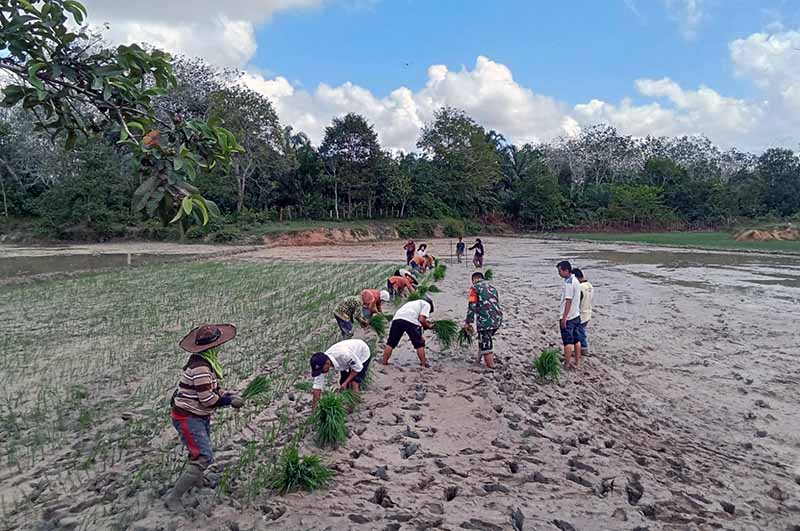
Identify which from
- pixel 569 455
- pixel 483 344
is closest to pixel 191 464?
pixel 569 455

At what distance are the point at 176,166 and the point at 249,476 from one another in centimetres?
306

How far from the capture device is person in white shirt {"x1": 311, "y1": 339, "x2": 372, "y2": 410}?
5.57 m

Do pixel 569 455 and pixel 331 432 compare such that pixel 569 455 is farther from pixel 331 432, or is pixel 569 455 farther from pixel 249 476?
pixel 249 476

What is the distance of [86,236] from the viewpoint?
42844mm

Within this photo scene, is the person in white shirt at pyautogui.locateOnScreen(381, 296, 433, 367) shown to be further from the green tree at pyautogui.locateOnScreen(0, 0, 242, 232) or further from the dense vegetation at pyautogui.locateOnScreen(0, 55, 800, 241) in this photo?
the dense vegetation at pyautogui.locateOnScreen(0, 55, 800, 241)

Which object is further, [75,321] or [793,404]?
[75,321]

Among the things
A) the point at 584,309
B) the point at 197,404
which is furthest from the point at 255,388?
the point at 584,309

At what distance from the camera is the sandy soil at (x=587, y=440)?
4.10 metres

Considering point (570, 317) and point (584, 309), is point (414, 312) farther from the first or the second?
point (584, 309)

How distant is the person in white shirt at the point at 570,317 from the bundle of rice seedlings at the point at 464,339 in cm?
142

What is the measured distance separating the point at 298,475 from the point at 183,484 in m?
0.88

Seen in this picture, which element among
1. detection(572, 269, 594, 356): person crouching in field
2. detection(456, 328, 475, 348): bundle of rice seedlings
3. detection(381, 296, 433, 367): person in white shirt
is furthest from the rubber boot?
detection(572, 269, 594, 356): person crouching in field

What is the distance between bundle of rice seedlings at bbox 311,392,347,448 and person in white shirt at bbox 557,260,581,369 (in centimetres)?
427

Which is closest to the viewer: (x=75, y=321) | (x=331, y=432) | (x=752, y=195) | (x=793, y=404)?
(x=331, y=432)
